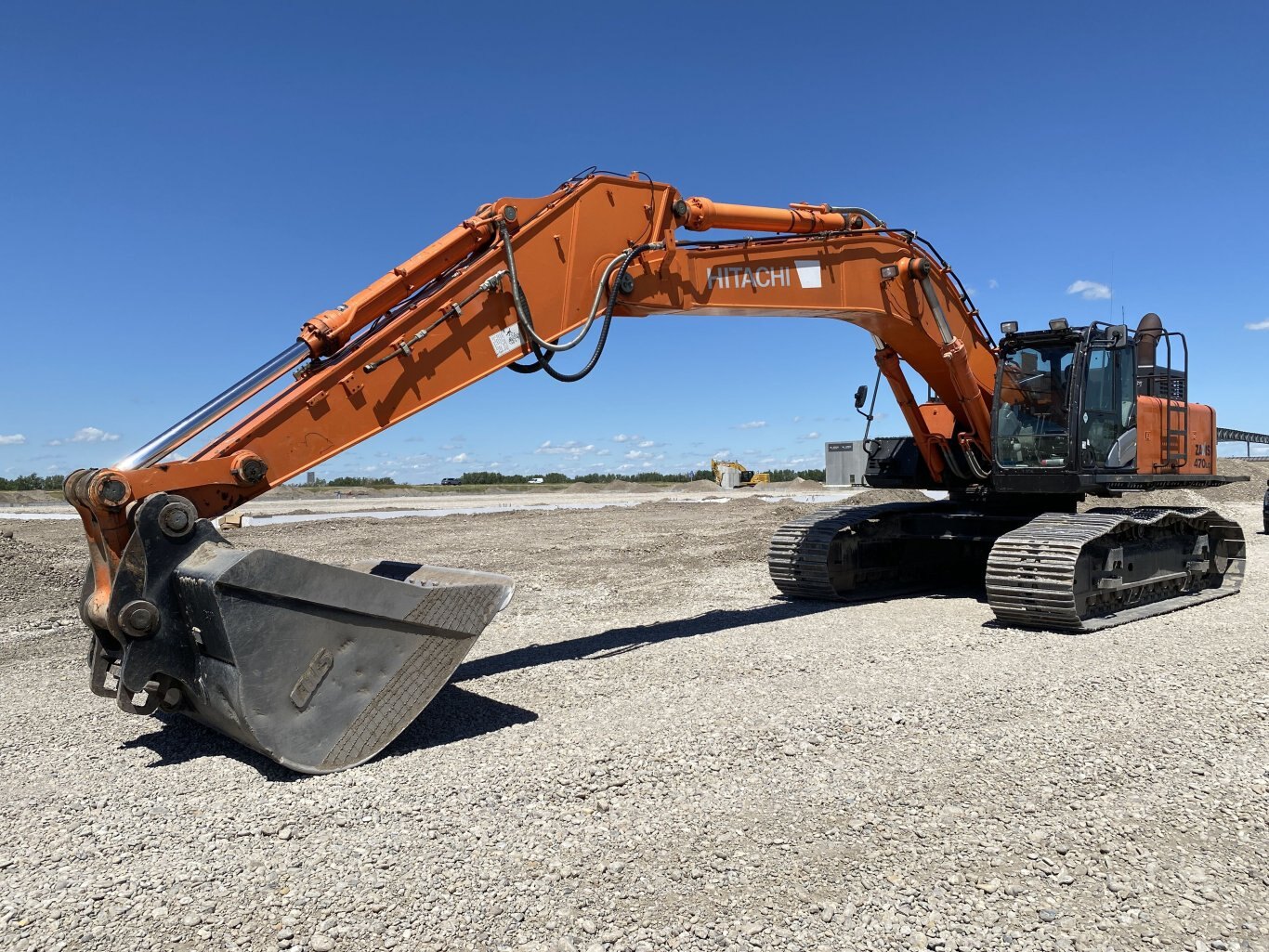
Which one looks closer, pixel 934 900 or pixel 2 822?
pixel 934 900

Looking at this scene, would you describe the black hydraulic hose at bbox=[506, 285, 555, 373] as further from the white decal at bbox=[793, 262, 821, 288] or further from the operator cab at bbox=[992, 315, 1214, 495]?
the operator cab at bbox=[992, 315, 1214, 495]

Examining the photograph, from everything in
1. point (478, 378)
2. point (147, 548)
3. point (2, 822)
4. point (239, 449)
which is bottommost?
point (2, 822)

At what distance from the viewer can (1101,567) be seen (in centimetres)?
876

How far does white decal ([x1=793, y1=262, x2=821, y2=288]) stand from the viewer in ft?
27.4

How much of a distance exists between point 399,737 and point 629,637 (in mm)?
3193

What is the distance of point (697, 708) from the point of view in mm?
5891

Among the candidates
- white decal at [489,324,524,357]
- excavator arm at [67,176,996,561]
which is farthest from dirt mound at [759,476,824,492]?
white decal at [489,324,524,357]

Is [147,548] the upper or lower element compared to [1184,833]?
upper

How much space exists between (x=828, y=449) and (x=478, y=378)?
39435 millimetres

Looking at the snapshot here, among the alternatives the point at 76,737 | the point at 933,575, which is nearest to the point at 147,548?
the point at 76,737

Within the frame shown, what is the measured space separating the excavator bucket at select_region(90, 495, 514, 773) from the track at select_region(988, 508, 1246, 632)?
18.2 feet

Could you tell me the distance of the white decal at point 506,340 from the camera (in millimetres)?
6574

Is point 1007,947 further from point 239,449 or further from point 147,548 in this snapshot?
point 239,449

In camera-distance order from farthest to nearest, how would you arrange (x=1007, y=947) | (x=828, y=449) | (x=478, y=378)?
(x=828, y=449) < (x=478, y=378) < (x=1007, y=947)
